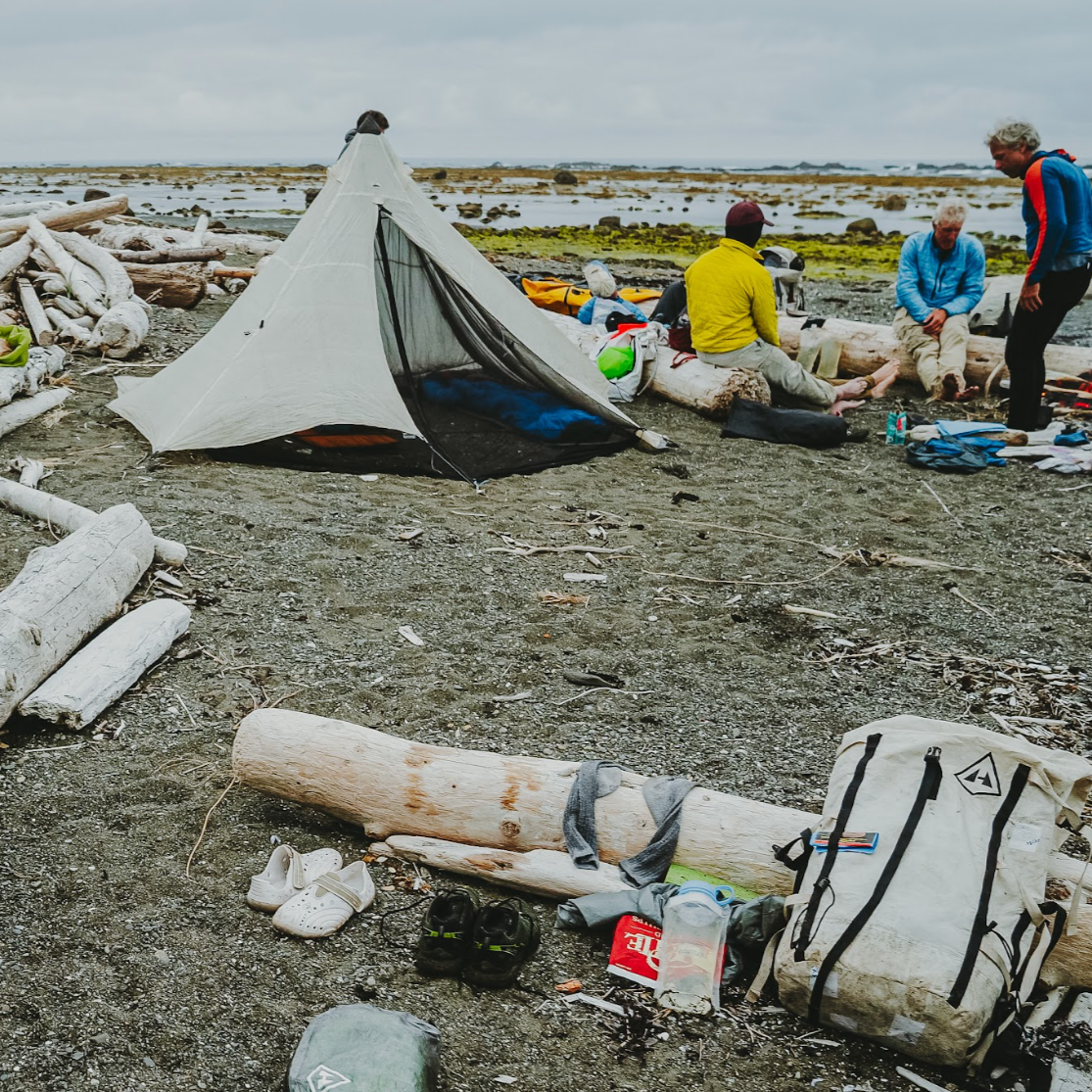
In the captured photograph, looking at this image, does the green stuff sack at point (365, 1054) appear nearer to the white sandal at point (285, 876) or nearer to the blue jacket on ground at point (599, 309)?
the white sandal at point (285, 876)

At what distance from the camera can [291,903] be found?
3.15 meters

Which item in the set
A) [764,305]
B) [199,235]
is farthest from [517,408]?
[199,235]

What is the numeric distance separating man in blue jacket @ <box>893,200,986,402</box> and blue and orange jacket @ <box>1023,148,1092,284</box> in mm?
1730

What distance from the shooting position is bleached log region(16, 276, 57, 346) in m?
10.5

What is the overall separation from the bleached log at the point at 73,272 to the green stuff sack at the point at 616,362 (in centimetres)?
562

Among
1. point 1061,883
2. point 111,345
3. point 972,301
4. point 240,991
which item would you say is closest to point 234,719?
point 240,991

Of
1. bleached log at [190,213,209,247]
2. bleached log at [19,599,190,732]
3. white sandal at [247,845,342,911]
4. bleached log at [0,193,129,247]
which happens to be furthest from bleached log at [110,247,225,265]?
white sandal at [247,845,342,911]

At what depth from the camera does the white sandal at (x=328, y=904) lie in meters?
3.10

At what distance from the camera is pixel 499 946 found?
293 cm

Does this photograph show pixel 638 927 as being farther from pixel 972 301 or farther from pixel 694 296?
pixel 972 301

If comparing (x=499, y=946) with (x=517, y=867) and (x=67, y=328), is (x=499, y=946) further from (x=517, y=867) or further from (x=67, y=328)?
(x=67, y=328)

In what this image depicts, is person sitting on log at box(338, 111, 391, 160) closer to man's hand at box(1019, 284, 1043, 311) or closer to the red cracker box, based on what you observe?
man's hand at box(1019, 284, 1043, 311)

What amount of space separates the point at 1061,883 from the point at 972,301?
8.37 metres

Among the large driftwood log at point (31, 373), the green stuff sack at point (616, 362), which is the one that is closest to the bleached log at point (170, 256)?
the large driftwood log at point (31, 373)
